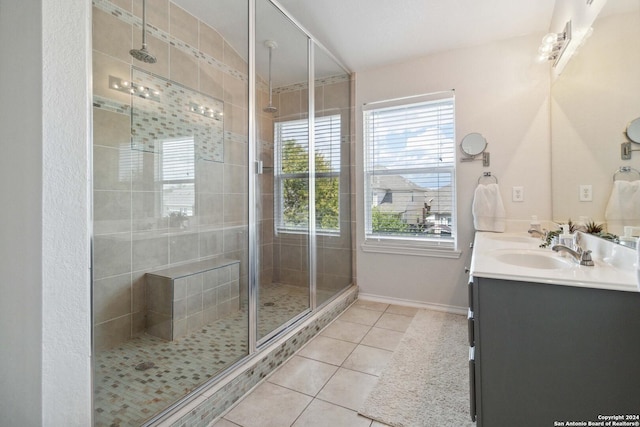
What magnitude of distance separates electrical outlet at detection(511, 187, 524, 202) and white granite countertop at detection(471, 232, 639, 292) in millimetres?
928

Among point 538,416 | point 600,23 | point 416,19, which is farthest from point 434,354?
point 416,19

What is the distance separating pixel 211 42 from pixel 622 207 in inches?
110

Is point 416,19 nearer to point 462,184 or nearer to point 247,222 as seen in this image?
point 462,184

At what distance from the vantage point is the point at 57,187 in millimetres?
974

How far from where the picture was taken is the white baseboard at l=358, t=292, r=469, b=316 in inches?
114

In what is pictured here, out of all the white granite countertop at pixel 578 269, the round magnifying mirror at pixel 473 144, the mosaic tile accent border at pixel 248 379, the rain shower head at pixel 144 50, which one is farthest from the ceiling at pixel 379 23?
the mosaic tile accent border at pixel 248 379

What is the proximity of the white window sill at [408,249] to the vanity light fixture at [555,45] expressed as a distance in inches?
68.3

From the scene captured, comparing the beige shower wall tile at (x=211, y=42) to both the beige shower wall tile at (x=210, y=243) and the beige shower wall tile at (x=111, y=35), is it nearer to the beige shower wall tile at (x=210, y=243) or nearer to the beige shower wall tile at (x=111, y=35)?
the beige shower wall tile at (x=111, y=35)

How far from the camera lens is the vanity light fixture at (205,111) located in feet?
7.68

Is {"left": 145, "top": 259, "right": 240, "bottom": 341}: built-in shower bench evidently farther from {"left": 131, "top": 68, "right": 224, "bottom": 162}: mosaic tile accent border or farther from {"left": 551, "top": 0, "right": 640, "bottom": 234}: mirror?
{"left": 551, "top": 0, "right": 640, "bottom": 234}: mirror

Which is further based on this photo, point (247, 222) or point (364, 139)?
point (364, 139)

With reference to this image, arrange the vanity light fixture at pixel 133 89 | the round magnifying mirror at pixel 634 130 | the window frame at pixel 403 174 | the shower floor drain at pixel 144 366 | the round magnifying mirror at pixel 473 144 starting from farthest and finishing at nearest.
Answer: the window frame at pixel 403 174, the round magnifying mirror at pixel 473 144, the vanity light fixture at pixel 133 89, the shower floor drain at pixel 144 366, the round magnifying mirror at pixel 634 130

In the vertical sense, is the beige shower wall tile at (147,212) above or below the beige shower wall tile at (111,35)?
below

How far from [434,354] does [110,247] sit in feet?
7.49
